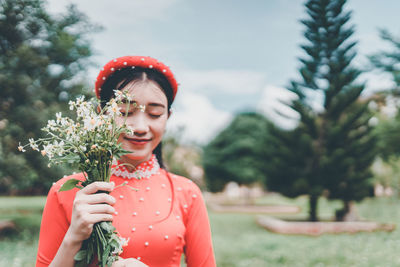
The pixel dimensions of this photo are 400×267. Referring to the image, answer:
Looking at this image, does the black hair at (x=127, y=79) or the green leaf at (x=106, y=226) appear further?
the black hair at (x=127, y=79)

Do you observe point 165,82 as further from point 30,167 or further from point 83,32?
point 83,32

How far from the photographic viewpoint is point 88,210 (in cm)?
134

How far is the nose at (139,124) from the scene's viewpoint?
1.66 metres

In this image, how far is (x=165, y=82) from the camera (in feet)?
5.95

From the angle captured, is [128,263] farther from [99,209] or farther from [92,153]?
[92,153]

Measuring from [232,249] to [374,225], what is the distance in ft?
19.2

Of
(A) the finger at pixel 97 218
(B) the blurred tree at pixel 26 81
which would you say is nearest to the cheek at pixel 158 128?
(A) the finger at pixel 97 218

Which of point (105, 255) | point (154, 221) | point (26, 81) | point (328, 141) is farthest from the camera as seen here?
point (328, 141)

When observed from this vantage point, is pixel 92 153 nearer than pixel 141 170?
Yes

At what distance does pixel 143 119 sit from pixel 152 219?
47 centimetres

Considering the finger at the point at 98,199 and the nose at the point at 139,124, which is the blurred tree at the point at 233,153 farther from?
the finger at the point at 98,199

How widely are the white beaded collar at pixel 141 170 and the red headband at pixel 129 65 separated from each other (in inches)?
16.9

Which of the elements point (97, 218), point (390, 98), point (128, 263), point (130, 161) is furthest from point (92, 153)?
point (390, 98)

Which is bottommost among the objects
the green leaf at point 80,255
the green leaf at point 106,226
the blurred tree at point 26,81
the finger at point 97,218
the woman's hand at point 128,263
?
Answer: the woman's hand at point 128,263
